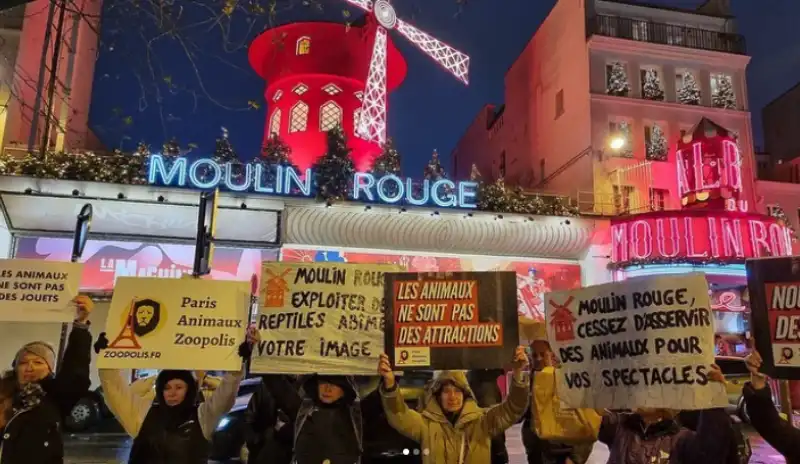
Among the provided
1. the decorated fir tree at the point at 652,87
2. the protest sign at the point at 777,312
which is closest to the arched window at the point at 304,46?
the decorated fir tree at the point at 652,87

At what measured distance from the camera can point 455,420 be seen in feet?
16.6

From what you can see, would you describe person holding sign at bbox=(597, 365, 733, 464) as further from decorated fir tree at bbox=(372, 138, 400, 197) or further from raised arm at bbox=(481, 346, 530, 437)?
decorated fir tree at bbox=(372, 138, 400, 197)

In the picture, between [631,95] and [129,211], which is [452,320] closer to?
[129,211]

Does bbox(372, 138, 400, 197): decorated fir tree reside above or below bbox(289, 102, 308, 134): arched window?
below

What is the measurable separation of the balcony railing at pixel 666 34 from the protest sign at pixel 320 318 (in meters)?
19.5

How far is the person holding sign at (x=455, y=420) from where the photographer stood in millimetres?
4914

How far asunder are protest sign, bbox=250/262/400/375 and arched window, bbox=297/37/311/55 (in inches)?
743

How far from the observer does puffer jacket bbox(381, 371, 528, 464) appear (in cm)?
491

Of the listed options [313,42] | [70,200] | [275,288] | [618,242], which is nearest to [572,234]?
[618,242]

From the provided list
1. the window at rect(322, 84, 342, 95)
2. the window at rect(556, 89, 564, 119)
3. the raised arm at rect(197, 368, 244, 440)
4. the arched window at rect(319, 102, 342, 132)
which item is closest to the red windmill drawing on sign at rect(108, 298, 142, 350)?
the raised arm at rect(197, 368, 244, 440)

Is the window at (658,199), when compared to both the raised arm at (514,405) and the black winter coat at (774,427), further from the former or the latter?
the black winter coat at (774,427)

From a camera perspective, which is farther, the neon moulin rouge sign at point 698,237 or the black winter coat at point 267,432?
the neon moulin rouge sign at point 698,237

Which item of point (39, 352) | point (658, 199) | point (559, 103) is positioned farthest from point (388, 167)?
point (39, 352)

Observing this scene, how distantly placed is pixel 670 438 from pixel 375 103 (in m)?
18.8
